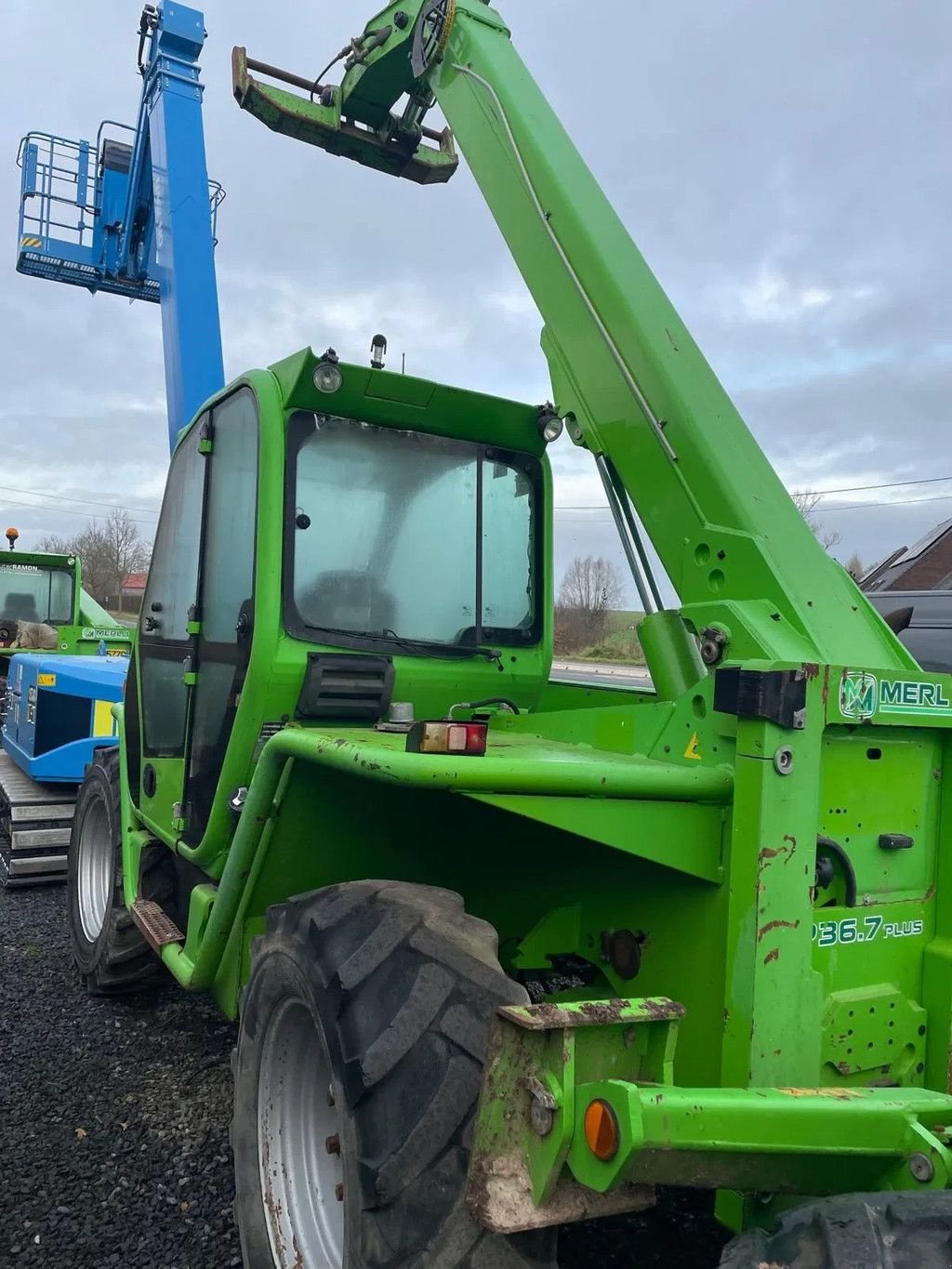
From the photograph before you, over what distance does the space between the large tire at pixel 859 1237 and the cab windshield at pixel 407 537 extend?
1.93 metres

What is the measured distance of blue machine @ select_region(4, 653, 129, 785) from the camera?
6.61m

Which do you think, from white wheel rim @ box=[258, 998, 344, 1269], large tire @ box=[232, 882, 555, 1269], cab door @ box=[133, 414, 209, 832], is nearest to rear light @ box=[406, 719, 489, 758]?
large tire @ box=[232, 882, 555, 1269]

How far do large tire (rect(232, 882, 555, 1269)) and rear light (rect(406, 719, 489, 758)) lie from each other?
1.28 feet

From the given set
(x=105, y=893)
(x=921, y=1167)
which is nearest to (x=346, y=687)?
(x=921, y=1167)

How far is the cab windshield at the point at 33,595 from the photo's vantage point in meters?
10.6

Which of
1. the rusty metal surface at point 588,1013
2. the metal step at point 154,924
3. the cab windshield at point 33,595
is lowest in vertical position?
the metal step at point 154,924

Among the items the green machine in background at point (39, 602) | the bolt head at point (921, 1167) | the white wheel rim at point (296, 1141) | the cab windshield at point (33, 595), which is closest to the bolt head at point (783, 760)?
the bolt head at point (921, 1167)

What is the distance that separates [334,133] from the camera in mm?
4273

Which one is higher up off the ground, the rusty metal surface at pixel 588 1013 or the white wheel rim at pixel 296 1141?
the rusty metal surface at pixel 588 1013

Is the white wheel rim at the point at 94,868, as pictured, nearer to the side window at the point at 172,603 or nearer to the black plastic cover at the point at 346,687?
the side window at the point at 172,603

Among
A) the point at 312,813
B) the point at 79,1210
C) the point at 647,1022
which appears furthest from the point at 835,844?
the point at 79,1210

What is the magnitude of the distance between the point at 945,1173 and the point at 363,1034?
3.33 ft

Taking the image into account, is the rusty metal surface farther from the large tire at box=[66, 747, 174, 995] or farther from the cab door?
the large tire at box=[66, 747, 174, 995]

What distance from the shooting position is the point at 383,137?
4.36 m
